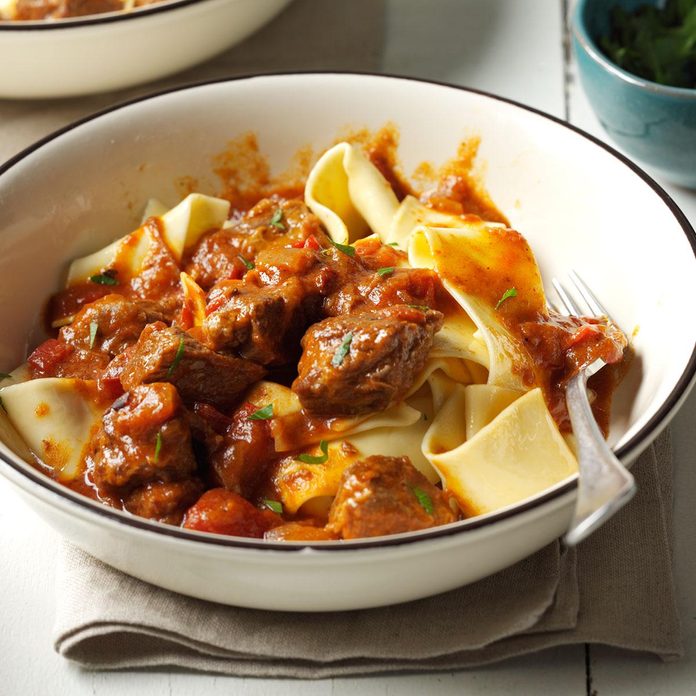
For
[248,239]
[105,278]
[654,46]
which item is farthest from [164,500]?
[654,46]

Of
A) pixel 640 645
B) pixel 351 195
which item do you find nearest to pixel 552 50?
Result: pixel 351 195

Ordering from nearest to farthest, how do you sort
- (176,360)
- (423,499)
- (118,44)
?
1. (423,499)
2. (176,360)
3. (118,44)

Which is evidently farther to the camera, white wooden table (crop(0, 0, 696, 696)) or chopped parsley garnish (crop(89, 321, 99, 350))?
chopped parsley garnish (crop(89, 321, 99, 350))

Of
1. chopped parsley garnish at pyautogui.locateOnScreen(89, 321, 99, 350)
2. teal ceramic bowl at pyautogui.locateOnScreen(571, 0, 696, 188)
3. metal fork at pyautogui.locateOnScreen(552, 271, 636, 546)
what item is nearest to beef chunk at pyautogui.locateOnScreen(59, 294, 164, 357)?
chopped parsley garnish at pyautogui.locateOnScreen(89, 321, 99, 350)

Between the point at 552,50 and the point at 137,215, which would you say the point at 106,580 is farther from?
the point at 552,50

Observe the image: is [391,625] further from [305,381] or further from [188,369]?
[188,369]

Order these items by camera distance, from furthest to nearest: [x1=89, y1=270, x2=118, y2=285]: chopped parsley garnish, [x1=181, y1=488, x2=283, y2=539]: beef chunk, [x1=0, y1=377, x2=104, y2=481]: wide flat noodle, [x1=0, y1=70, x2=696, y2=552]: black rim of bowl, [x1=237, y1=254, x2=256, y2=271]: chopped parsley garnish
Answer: [x1=89, y1=270, x2=118, y2=285]: chopped parsley garnish, [x1=237, y1=254, x2=256, y2=271]: chopped parsley garnish, [x1=0, y1=377, x2=104, y2=481]: wide flat noodle, [x1=181, y1=488, x2=283, y2=539]: beef chunk, [x1=0, y1=70, x2=696, y2=552]: black rim of bowl

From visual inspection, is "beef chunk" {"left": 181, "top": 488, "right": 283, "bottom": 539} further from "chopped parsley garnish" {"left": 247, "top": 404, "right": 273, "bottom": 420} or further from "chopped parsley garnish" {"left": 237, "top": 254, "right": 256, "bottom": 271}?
"chopped parsley garnish" {"left": 237, "top": 254, "right": 256, "bottom": 271}
